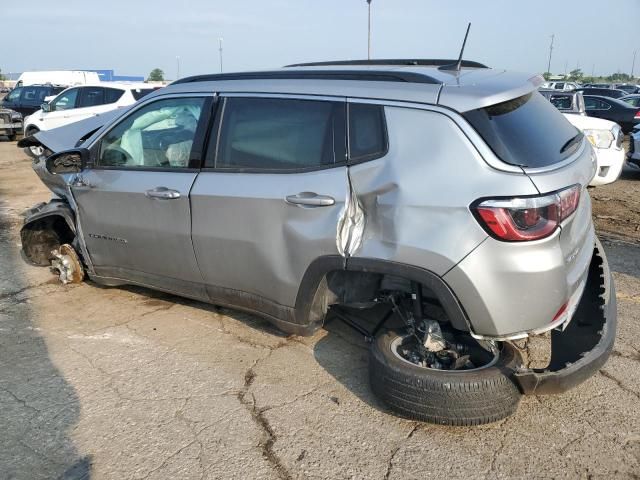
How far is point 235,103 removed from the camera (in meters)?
3.52

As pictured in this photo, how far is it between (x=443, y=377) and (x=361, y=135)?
1329 millimetres

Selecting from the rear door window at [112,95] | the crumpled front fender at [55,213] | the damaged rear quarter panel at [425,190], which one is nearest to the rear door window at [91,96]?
the rear door window at [112,95]

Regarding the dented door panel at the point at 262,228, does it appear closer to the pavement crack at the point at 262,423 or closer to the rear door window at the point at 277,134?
the rear door window at the point at 277,134

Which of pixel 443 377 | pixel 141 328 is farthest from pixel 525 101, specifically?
pixel 141 328

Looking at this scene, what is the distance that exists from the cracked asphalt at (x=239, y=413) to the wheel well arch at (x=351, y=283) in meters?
0.42

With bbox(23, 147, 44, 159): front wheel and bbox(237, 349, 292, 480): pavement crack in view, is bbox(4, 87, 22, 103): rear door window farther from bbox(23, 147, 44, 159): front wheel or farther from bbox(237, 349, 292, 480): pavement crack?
bbox(237, 349, 292, 480): pavement crack

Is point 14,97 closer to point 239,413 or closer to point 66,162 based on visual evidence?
point 66,162

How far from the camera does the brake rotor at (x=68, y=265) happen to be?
466cm

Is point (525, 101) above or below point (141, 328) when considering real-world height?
above

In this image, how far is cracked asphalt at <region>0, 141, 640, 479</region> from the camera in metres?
2.57

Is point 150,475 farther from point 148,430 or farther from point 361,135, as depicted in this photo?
point 361,135

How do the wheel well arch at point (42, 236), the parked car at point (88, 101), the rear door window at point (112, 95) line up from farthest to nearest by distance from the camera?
the rear door window at point (112, 95) → the parked car at point (88, 101) → the wheel well arch at point (42, 236)

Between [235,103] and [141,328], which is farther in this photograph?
[141,328]

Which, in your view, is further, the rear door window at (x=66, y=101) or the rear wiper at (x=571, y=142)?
the rear door window at (x=66, y=101)
